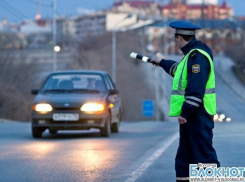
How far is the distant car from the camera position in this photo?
16.6 metres

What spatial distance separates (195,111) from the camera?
736cm

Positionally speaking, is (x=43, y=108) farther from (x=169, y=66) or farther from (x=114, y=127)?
(x=169, y=66)

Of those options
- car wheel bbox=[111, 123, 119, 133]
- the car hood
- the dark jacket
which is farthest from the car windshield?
the dark jacket

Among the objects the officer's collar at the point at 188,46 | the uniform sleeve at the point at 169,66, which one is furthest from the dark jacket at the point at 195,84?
the uniform sleeve at the point at 169,66

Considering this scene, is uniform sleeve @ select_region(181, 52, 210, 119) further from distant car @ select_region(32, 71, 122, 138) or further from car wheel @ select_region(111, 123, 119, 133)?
car wheel @ select_region(111, 123, 119, 133)

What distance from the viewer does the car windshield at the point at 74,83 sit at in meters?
17.6

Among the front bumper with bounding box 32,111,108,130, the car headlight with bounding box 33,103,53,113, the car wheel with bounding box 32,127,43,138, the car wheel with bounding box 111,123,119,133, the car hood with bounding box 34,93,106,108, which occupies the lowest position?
the car wheel with bounding box 111,123,119,133

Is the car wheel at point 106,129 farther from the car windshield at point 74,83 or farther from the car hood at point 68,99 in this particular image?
the car windshield at point 74,83

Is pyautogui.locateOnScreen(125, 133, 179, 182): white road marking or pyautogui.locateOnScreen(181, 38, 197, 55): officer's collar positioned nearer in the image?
pyautogui.locateOnScreen(181, 38, 197, 55): officer's collar

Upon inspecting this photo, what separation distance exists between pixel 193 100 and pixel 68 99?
31.7 feet

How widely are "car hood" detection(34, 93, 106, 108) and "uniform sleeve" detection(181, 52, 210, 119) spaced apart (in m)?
9.36

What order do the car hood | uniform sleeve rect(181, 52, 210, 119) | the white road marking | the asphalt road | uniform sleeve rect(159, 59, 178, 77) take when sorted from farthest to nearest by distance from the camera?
the car hood, the asphalt road, the white road marking, uniform sleeve rect(159, 59, 178, 77), uniform sleeve rect(181, 52, 210, 119)

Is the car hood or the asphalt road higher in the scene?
the car hood

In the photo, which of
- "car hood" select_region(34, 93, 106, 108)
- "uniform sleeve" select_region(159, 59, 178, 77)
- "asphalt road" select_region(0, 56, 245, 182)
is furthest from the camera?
"car hood" select_region(34, 93, 106, 108)
